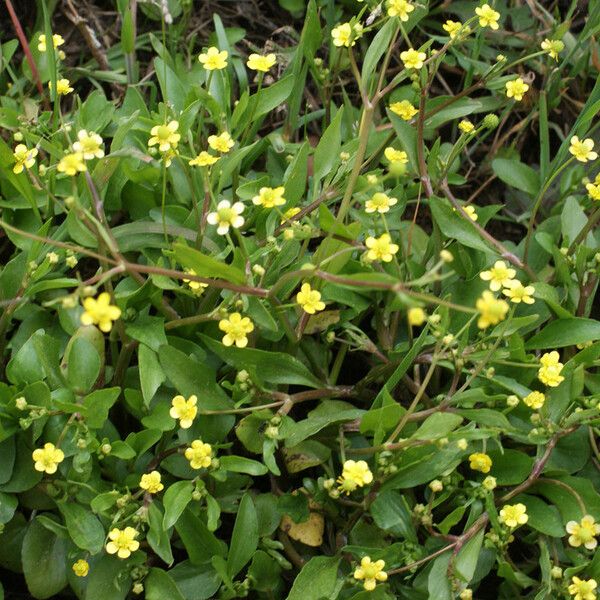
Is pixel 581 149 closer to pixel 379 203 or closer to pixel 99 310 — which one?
pixel 379 203

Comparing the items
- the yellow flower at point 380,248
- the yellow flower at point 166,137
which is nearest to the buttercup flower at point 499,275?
the yellow flower at point 380,248

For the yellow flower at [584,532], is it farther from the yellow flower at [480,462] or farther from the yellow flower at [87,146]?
the yellow flower at [87,146]

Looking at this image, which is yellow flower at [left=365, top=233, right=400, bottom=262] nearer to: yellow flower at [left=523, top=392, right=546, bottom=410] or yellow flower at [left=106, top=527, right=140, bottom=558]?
yellow flower at [left=523, top=392, right=546, bottom=410]

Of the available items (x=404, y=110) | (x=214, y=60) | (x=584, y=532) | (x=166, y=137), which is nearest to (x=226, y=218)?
(x=166, y=137)

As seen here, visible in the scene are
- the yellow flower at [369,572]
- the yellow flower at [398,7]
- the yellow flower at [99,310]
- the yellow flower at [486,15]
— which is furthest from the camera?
the yellow flower at [486,15]

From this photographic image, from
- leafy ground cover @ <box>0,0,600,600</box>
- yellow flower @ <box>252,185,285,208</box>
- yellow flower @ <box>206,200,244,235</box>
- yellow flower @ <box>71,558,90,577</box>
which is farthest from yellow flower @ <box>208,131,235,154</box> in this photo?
yellow flower @ <box>71,558,90,577</box>

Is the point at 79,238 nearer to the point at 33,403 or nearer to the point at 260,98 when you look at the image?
the point at 33,403

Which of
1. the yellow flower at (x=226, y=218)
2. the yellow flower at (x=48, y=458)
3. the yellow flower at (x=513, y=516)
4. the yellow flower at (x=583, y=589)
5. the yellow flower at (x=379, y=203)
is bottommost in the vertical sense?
the yellow flower at (x=583, y=589)
